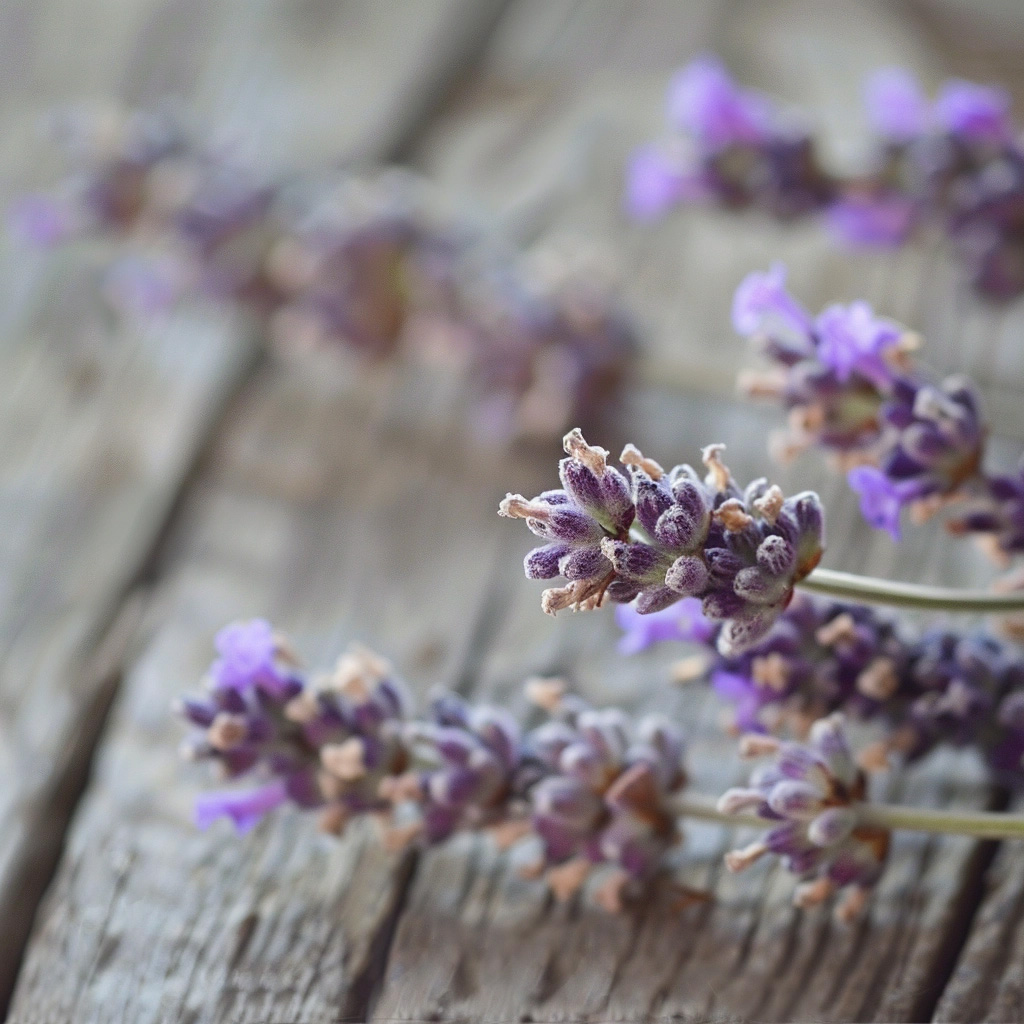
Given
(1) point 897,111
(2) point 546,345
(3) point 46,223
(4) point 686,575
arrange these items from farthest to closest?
(3) point 46,223
(2) point 546,345
(1) point 897,111
(4) point 686,575

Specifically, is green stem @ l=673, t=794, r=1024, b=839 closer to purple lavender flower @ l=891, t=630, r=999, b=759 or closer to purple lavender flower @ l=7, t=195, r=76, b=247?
purple lavender flower @ l=891, t=630, r=999, b=759

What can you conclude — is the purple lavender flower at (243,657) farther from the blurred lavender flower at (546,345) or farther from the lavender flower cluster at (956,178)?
the lavender flower cluster at (956,178)

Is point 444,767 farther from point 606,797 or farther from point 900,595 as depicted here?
point 900,595

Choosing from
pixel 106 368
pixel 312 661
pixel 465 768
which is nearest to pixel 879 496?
pixel 465 768

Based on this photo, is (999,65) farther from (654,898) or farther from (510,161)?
(654,898)

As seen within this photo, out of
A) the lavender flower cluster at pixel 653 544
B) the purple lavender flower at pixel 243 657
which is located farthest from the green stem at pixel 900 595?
the purple lavender flower at pixel 243 657

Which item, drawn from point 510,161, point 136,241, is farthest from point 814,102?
point 136,241
